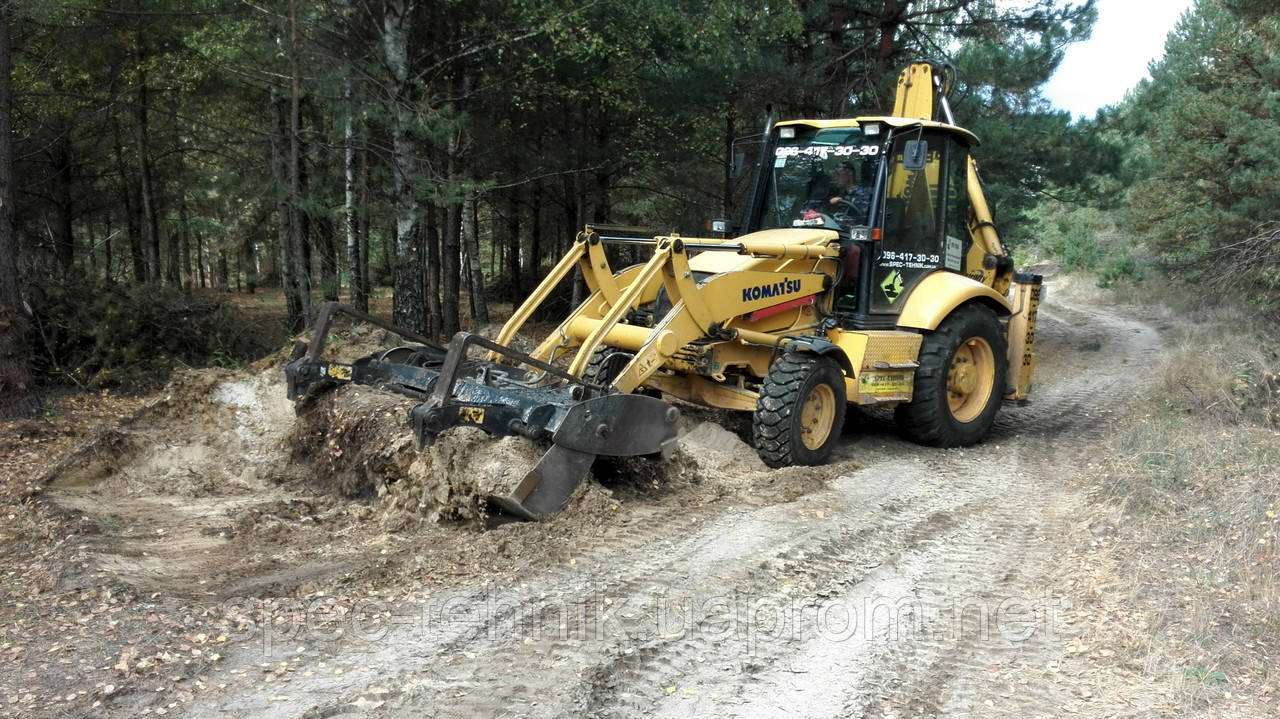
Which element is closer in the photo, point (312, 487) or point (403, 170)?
point (312, 487)

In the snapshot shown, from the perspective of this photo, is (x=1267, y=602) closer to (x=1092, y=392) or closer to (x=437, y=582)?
(x=437, y=582)

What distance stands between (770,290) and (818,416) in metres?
1.11

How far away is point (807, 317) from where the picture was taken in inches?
303

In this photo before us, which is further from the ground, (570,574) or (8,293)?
(8,293)

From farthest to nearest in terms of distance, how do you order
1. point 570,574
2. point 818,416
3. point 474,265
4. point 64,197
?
point 64,197, point 474,265, point 818,416, point 570,574

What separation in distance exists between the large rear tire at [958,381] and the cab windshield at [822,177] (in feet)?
4.38

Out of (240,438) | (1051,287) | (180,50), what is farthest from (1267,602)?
(1051,287)

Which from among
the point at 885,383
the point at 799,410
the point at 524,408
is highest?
the point at 524,408

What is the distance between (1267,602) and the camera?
4129 mm

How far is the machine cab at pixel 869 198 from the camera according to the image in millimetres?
7590

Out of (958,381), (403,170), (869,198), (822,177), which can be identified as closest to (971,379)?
(958,381)

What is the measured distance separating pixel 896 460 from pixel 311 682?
17.7 ft

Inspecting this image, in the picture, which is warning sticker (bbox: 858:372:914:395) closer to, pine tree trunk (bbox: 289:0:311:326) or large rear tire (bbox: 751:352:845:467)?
large rear tire (bbox: 751:352:845:467)

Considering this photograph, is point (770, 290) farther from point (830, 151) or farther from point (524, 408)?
point (524, 408)
